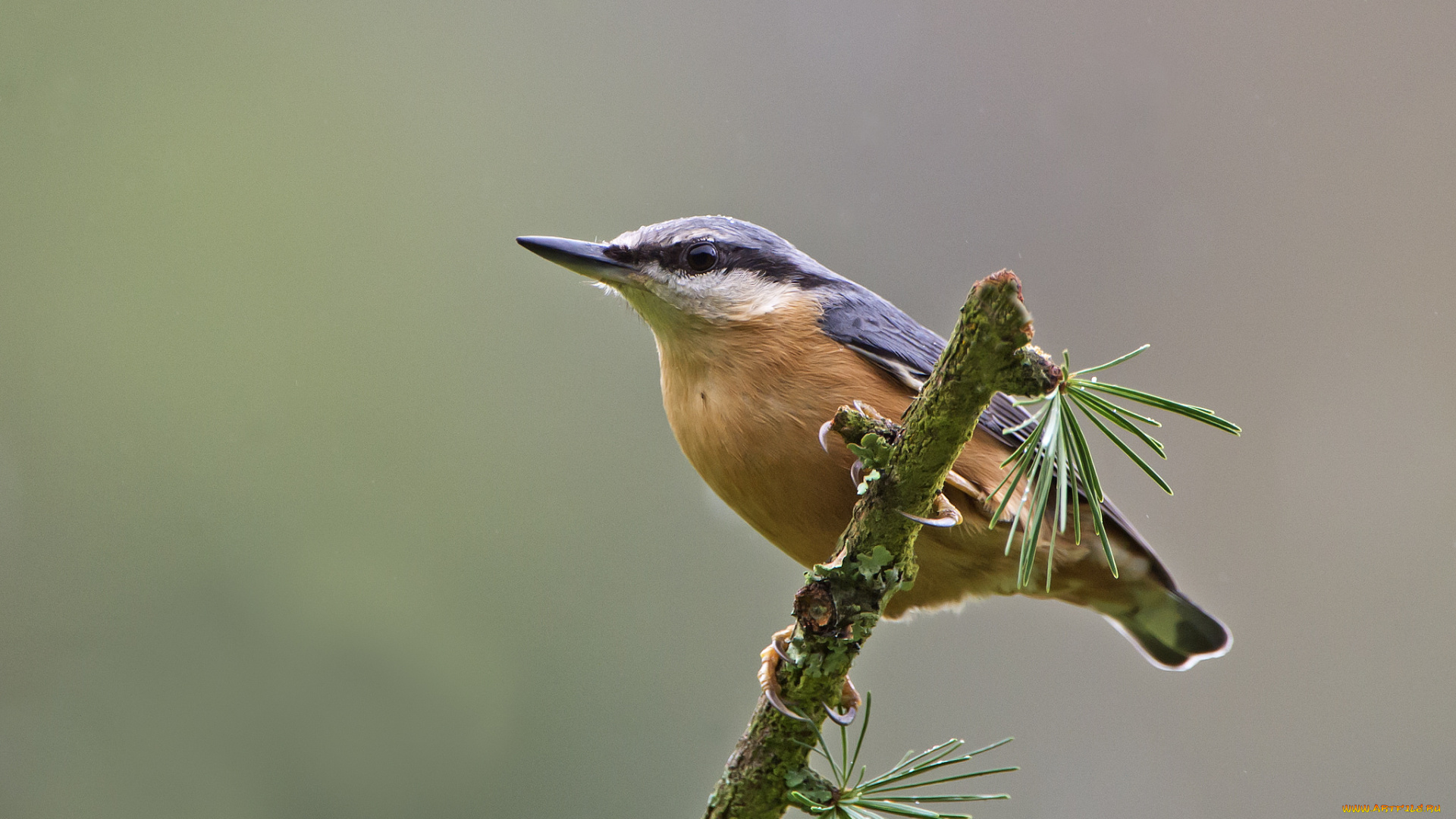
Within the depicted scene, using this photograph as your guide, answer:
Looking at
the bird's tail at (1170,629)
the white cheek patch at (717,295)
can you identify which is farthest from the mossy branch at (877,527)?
the bird's tail at (1170,629)

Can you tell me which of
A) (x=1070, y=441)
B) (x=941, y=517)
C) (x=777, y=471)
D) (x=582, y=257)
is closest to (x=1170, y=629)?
(x=777, y=471)

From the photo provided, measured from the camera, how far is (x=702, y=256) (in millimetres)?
2082

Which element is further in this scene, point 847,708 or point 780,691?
point 847,708

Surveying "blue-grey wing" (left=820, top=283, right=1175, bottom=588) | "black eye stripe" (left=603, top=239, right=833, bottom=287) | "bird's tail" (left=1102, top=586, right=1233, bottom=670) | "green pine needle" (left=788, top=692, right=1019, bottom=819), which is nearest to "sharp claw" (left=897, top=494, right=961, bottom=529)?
"green pine needle" (left=788, top=692, right=1019, bottom=819)

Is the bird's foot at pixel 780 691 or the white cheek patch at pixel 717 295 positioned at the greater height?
the white cheek patch at pixel 717 295

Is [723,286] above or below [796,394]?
above

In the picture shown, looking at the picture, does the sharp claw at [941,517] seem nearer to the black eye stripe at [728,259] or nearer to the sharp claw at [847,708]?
the sharp claw at [847,708]

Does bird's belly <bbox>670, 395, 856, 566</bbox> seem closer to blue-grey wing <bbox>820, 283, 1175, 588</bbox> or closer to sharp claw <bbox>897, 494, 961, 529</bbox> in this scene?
blue-grey wing <bbox>820, 283, 1175, 588</bbox>

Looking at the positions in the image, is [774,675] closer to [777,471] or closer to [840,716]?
[840,716]

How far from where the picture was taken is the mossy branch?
41.8 inches

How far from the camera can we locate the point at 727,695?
3.17 meters

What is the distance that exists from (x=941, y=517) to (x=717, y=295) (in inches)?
33.1

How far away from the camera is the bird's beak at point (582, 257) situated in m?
1.96

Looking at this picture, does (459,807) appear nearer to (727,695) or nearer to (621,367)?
(727,695)
